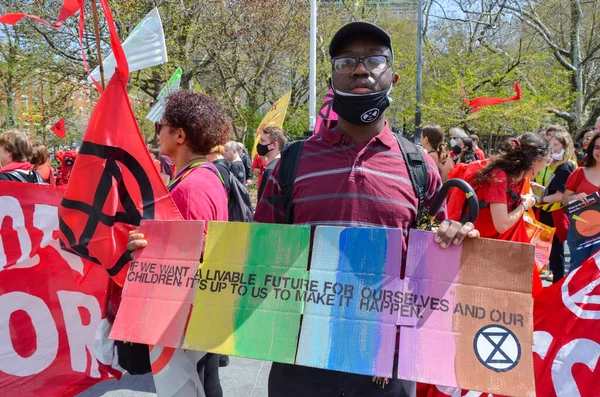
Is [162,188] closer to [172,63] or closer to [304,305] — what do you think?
[304,305]

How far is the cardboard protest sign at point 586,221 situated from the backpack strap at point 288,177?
3.10 m

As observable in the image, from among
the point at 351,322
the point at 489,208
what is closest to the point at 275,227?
the point at 351,322

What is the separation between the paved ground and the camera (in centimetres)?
377

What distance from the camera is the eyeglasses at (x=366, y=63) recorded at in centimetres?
201

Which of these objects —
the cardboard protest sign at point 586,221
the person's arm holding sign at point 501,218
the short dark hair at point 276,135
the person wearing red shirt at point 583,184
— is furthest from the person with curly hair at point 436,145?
the person's arm holding sign at point 501,218

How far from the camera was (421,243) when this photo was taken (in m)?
1.82

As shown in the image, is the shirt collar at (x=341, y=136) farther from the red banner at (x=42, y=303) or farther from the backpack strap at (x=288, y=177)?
the red banner at (x=42, y=303)

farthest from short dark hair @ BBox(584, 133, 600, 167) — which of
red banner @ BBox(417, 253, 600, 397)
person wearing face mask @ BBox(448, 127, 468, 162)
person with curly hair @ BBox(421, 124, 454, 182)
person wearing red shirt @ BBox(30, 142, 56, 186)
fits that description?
person wearing red shirt @ BBox(30, 142, 56, 186)

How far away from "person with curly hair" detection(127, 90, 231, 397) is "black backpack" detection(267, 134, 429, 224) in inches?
22.3

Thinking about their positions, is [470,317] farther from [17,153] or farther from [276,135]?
[276,135]

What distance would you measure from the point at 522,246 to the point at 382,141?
0.68m

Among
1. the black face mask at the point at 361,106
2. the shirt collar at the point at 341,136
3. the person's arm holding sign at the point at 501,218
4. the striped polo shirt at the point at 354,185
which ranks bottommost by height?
the person's arm holding sign at the point at 501,218

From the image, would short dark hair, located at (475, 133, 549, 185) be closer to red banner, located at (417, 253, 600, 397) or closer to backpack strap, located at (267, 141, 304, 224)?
red banner, located at (417, 253, 600, 397)

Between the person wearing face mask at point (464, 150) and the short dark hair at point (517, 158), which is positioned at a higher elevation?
the short dark hair at point (517, 158)
